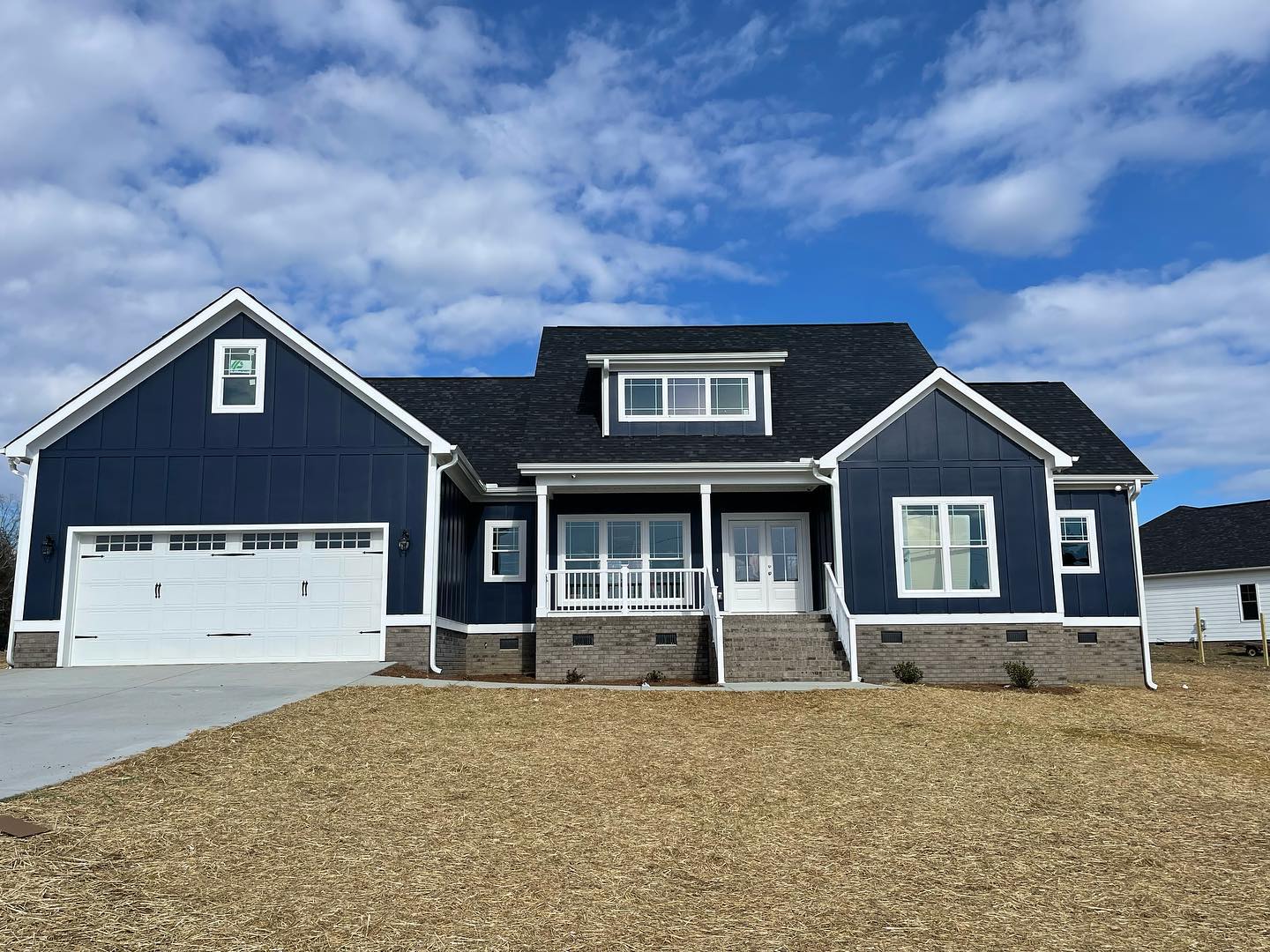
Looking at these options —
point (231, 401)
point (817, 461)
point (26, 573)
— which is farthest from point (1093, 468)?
point (26, 573)

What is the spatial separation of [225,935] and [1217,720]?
12696mm

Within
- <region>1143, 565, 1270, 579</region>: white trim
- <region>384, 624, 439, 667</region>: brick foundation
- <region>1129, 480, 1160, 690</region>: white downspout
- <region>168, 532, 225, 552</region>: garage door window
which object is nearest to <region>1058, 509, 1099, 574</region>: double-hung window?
<region>1129, 480, 1160, 690</region>: white downspout

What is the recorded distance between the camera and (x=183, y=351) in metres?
16.6

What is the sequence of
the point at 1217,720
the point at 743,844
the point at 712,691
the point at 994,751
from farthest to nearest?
the point at 712,691 < the point at 1217,720 < the point at 994,751 < the point at 743,844

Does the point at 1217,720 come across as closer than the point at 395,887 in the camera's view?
No

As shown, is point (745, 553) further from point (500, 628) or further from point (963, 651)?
point (500, 628)

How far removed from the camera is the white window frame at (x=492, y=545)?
18.8 metres

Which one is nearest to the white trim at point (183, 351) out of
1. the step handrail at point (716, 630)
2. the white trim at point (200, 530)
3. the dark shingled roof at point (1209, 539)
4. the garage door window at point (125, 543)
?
the white trim at point (200, 530)

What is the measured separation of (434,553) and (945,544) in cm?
876

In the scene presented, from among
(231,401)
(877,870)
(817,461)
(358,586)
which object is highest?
(231,401)

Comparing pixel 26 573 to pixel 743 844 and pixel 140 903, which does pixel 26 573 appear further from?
pixel 743 844

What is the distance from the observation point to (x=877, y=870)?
6.18 m

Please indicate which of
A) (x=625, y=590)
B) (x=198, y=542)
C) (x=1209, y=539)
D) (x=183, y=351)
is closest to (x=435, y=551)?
(x=625, y=590)

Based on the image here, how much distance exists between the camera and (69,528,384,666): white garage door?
1582 centimetres
